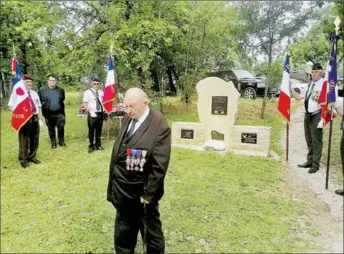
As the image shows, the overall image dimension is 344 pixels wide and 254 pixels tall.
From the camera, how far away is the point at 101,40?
8.30 meters

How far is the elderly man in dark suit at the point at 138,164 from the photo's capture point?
2627mm

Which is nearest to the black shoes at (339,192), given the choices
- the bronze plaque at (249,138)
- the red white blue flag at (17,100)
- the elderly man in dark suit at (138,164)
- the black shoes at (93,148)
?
the bronze plaque at (249,138)

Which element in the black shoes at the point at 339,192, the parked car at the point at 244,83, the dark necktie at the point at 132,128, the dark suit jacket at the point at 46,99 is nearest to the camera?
the dark necktie at the point at 132,128

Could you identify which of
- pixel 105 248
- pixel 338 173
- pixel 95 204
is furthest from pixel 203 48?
pixel 105 248

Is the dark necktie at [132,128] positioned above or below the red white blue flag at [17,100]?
below

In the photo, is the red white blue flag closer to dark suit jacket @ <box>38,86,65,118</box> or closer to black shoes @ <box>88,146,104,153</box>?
dark suit jacket @ <box>38,86,65,118</box>

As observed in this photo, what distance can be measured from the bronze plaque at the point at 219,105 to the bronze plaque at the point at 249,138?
2.07 feet

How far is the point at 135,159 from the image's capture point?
2.62 m

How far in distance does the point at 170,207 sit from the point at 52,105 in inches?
144

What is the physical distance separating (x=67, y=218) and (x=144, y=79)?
6.22m

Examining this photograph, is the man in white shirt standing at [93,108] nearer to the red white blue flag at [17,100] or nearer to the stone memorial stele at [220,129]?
the stone memorial stele at [220,129]

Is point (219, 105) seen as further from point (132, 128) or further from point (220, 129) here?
point (132, 128)

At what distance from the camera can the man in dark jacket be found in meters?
6.44

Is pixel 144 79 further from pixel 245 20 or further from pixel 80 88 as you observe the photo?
pixel 245 20
